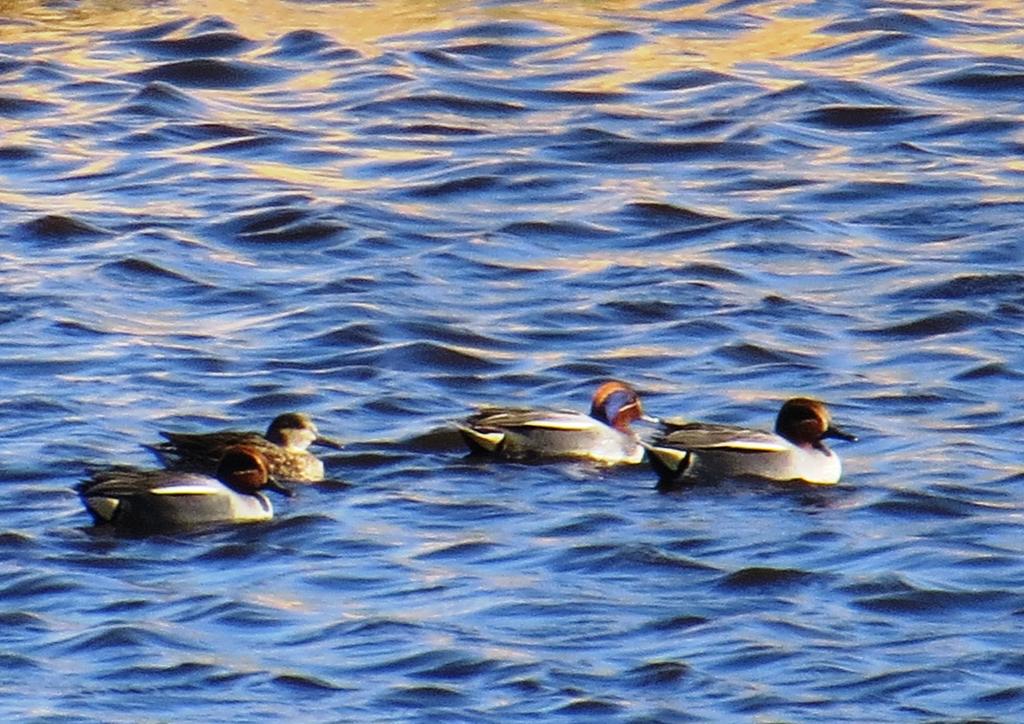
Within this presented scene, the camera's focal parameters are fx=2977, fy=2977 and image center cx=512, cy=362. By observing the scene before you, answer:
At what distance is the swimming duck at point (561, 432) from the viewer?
12234mm

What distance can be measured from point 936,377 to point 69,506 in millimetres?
4137

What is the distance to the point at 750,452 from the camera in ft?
40.0

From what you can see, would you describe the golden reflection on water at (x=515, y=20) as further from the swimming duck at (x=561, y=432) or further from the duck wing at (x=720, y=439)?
the duck wing at (x=720, y=439)

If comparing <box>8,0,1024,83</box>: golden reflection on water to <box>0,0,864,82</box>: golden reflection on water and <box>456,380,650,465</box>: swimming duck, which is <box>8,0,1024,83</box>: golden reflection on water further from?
<box>456,380,650,465</box>: swimming duck

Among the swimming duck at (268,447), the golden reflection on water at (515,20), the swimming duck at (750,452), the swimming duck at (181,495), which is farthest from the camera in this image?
the golden reflection on water at (515,20)

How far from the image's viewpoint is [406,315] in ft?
47.7

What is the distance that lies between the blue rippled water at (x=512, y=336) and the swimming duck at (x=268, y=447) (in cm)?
14

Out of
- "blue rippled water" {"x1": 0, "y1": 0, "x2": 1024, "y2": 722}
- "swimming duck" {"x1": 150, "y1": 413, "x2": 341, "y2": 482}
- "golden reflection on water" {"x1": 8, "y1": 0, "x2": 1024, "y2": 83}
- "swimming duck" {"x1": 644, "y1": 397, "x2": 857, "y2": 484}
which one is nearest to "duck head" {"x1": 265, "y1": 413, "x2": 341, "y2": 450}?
"swimming duck" {"x1": 150, "y1": 413, "x2": 341, "y2": 482}

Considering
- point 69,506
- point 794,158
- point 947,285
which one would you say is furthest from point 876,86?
point 69,506

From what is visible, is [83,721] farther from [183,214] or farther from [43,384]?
[183,214]

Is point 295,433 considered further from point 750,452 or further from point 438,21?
point 438,21

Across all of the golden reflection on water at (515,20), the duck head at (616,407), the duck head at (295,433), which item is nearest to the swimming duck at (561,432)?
the duck head at (616,407)

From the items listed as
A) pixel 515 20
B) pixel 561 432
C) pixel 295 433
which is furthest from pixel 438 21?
pixel 295 433

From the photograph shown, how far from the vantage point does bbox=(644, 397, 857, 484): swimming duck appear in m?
12.0
